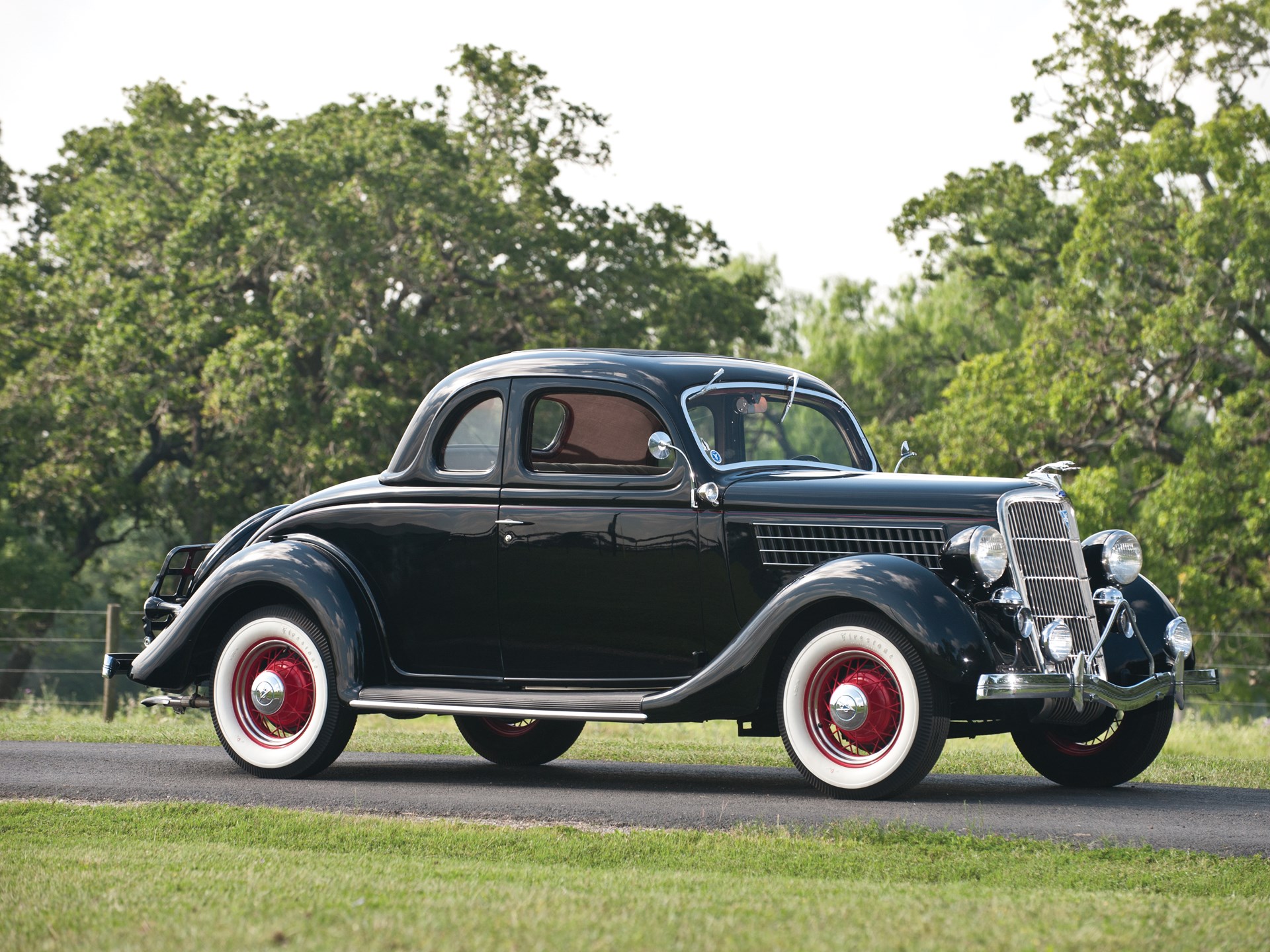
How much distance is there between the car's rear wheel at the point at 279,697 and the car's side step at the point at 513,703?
27 centimetres

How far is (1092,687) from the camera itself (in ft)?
23.4

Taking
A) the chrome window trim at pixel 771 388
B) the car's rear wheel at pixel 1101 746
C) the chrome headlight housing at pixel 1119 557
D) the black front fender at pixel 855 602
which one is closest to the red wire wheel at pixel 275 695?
the black front fender at pixel 855 602

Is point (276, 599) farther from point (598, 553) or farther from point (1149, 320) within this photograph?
point (1149, 320)

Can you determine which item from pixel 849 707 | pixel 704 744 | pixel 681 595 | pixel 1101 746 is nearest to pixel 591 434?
pixel 681 595

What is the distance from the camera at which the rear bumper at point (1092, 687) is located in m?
6.82

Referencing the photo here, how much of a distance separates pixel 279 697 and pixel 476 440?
1.80m

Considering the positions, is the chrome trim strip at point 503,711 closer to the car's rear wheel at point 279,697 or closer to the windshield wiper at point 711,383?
the car's rear wheel at point 279,697

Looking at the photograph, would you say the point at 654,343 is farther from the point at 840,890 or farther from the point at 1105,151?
the point at 840,890

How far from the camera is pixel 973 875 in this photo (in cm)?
545

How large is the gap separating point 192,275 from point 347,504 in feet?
67.5

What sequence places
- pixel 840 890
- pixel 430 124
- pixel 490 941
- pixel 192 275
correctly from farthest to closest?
1. pixel 430 124
2. pixel 192 275
3. pixel 840 890
4. pixel 490 941

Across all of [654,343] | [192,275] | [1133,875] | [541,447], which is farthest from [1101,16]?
[1133,875]

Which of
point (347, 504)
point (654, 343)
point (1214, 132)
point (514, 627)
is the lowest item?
point (514, 627)

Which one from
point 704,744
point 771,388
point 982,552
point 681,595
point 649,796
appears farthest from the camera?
point 704,744
